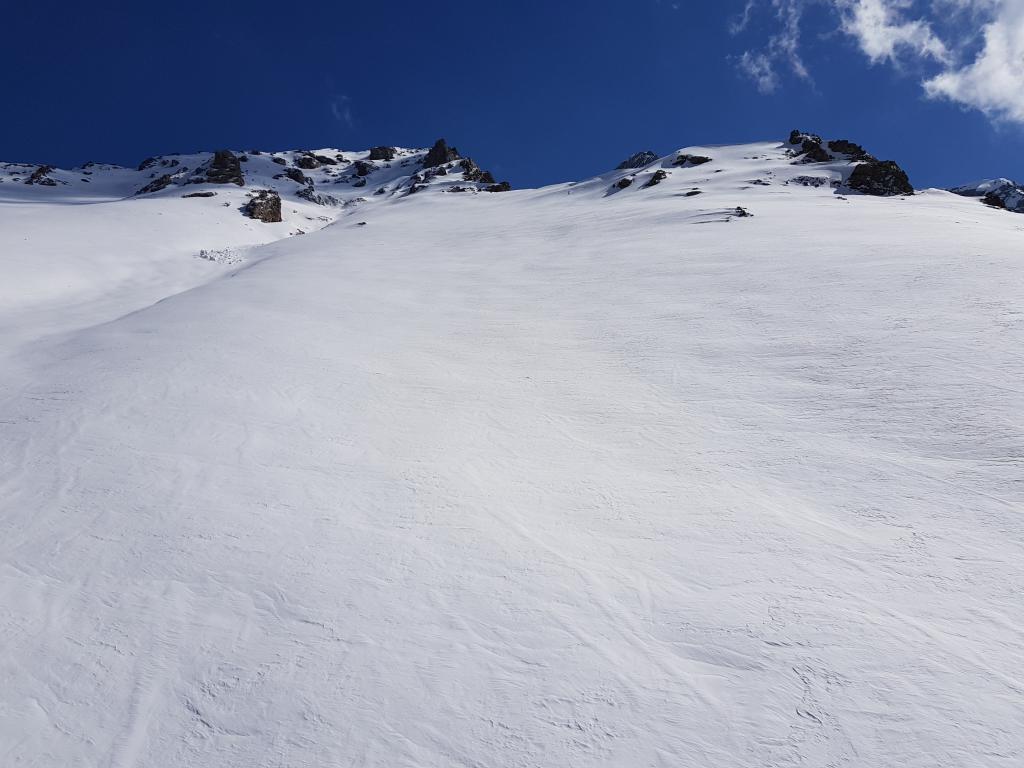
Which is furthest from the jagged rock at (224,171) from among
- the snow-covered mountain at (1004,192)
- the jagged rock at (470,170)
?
the snow-covered mountain at (1004,192)

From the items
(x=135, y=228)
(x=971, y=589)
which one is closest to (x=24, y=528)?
(x=971, y=589)

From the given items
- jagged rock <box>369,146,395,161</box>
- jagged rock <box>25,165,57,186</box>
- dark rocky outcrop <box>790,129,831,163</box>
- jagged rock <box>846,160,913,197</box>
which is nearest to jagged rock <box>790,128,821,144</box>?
dark rocky outcrop <box>790,129,831,163</box>

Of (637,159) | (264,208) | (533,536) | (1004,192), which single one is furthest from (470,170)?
(533,536)

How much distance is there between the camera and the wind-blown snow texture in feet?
8.80

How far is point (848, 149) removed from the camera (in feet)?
127

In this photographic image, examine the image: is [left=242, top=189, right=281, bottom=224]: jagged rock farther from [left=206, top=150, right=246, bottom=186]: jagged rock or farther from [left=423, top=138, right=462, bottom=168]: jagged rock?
[left=423, top=138, right=462, bottom=168]: jagged rock

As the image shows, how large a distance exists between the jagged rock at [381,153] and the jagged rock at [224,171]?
1306 inches

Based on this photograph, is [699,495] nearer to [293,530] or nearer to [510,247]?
[293,530]

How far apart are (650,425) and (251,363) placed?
5.73 metres

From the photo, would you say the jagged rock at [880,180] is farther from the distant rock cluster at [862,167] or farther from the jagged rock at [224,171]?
the jagged rock at [224,171]

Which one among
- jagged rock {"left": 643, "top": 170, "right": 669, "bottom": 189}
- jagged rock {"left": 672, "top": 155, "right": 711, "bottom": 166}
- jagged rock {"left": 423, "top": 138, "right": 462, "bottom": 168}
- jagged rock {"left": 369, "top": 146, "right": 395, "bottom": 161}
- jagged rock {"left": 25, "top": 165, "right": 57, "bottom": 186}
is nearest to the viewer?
jagged rock {"left": 643, "top": 170, "right": 669, "bottom": 189}

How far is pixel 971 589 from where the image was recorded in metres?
3.29

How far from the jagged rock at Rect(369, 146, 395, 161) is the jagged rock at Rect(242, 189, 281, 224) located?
50203mm

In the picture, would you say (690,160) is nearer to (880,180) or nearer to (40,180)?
(880,180)
